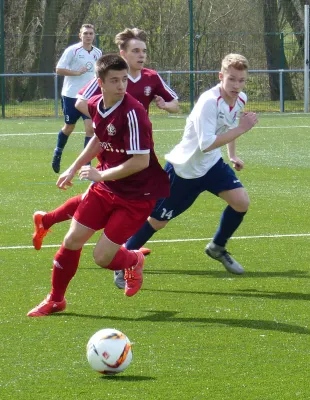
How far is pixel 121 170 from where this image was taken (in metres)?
6.22

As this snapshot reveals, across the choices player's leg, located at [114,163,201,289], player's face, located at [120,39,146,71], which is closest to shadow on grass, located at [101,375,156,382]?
player's leg, located at [114,163,201,289]

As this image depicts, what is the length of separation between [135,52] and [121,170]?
2.51m

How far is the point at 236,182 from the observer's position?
7.65 metres

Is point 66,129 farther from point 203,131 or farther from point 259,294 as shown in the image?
point 259,294

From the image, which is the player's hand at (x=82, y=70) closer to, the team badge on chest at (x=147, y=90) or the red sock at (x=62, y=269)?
the team badge on chest at (x=147, y=90)

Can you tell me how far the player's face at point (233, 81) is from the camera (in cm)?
719

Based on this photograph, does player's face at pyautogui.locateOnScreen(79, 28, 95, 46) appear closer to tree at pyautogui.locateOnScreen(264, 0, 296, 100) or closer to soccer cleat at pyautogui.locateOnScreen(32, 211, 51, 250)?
soccer cleat at pyautogui.locateOnScreen(32, 211, 51, 250)

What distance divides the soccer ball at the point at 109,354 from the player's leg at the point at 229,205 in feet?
A: 8.66

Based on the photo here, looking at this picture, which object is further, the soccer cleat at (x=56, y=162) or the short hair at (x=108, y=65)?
the soccer cleat at (x=56, y=162)

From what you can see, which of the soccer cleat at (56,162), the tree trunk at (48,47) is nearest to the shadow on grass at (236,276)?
the soccer cleat at (56,162)

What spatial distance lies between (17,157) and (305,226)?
8209 millimetres

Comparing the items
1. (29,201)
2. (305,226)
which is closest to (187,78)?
(29,201)

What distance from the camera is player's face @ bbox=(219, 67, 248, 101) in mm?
7188

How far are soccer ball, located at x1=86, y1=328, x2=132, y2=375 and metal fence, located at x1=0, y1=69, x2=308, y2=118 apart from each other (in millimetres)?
22602
